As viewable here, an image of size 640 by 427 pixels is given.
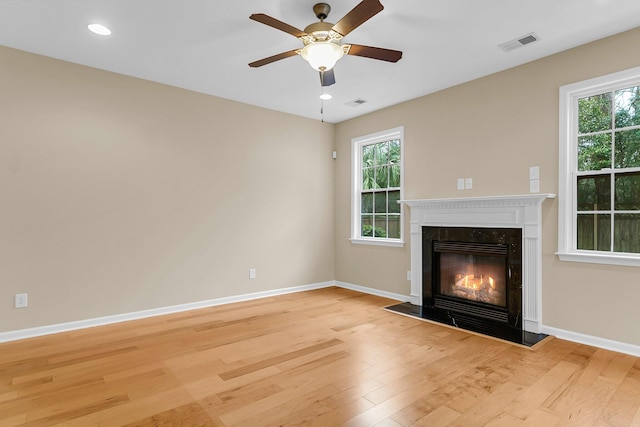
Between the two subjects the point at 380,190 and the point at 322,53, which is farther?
the point at 380,190

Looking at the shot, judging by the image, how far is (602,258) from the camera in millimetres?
3020

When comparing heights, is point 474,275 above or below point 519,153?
below

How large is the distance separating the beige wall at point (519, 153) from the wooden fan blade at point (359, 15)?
2.23 metres

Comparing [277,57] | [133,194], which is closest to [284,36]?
[277,57]

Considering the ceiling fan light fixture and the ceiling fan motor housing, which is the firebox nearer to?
the ceiling fan light fixture

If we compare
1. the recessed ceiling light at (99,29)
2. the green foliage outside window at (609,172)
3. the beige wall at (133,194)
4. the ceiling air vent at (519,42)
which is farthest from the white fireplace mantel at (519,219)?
the recessed ceiling light at (99,29)

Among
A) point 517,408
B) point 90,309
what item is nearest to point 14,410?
point 90,309

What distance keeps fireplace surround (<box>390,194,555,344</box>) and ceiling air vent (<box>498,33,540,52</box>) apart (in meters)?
1.38

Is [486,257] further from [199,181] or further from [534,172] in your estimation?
[199,181]

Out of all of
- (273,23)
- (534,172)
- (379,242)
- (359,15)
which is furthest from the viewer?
(379,242)

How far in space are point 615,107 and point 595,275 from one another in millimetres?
1505

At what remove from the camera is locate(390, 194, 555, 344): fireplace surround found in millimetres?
3436

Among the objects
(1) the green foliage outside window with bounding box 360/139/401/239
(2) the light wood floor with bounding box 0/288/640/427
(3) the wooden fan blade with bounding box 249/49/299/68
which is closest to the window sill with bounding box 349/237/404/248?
(1) the green foliage outside window with bounding box 360/139/401/239

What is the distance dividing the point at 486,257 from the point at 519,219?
580mm
